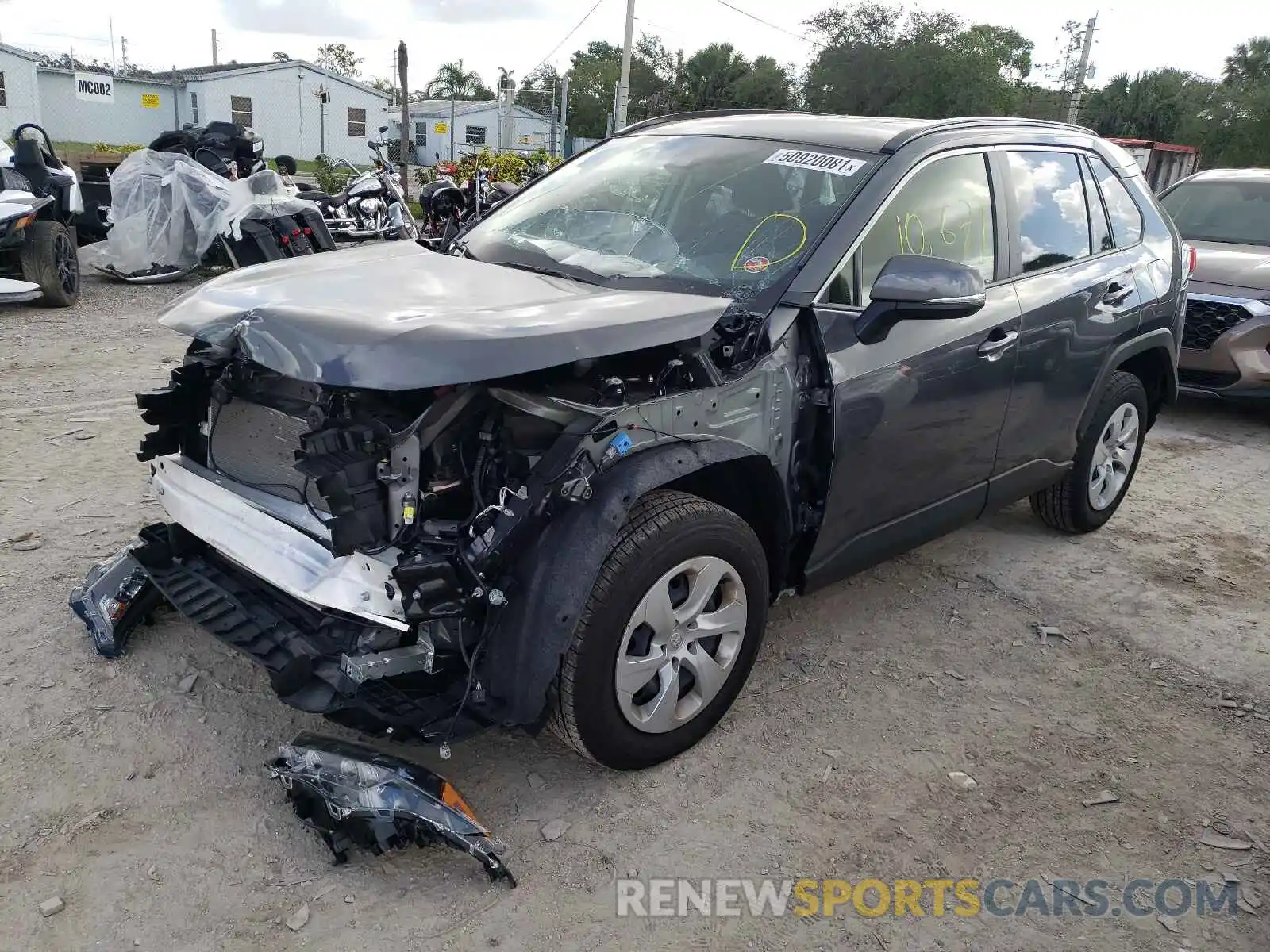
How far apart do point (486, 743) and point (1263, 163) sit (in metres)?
39.6

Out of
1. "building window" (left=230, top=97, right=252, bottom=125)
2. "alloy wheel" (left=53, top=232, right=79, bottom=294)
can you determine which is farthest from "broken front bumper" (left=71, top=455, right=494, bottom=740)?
"building window" (left=230, top=97, right=252, bottom=125)

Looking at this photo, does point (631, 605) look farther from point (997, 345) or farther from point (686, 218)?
point (997, 345)

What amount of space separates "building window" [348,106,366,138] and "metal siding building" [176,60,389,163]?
0.10 feet

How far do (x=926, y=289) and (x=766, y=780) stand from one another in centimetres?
157

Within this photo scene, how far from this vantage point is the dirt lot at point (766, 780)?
7.85 ft

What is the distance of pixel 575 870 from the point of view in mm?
2545

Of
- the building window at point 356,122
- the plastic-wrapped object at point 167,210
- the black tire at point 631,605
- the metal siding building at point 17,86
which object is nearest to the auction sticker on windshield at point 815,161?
the black tire at point 631,605

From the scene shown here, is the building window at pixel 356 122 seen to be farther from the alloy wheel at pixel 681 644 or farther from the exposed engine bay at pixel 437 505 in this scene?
the alloy wheel at pixel 681 644

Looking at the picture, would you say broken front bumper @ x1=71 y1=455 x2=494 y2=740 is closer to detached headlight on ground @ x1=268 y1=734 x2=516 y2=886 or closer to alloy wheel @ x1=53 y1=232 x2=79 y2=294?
detached headlight on ground @ x1=268 y1=734 x2=516 y2=886

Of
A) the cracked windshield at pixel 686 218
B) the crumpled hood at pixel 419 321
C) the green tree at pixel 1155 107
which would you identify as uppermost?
the green tree at pixel 1155 107

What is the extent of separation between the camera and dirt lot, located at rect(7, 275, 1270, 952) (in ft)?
7.85

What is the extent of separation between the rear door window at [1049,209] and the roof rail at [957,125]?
6.6 inches

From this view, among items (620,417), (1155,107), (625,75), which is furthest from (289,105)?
(620,417)

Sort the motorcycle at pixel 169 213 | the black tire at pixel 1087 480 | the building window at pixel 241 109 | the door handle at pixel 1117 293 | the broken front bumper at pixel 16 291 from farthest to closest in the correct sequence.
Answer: the building window at pixel 241 109 → the motorcycle at pixel 169 213 → the broken front bumper at pixel 16 291 → the black tire at pixel 1087 480 → the door handle at pixel 1117 293
